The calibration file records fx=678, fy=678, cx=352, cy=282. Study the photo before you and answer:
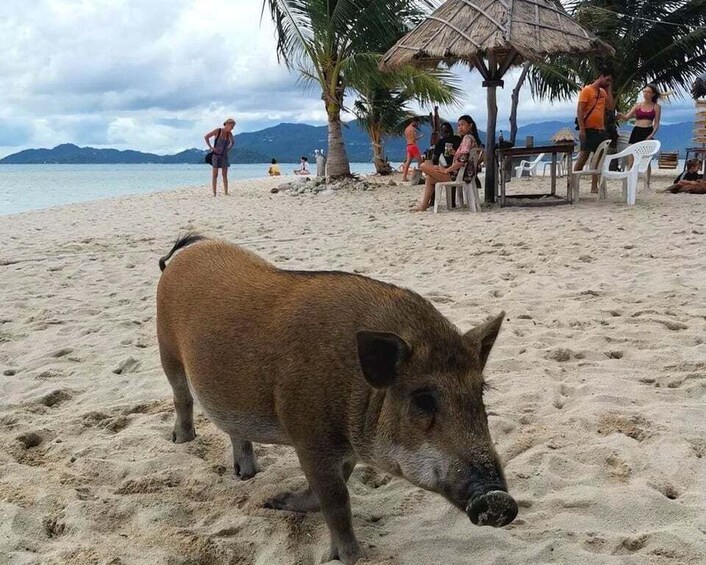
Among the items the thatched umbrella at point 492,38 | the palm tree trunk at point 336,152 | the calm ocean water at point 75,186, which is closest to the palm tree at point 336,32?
the palm tree trunk at point 336,152

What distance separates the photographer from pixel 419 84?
21531 millimetres

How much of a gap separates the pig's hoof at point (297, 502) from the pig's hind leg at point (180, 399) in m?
0.79

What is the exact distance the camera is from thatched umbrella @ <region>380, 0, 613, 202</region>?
489 inches

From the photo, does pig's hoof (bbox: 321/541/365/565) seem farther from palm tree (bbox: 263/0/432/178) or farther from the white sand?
palm tree (bbox: 263/0/432/178)

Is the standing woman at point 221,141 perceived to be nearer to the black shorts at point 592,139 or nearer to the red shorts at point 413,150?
the red shorts at point 413,150

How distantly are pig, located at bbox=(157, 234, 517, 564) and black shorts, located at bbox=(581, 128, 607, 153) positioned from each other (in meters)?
11.5

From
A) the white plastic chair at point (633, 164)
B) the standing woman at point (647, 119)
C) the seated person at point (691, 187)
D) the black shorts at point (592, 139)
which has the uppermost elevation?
the standing woman at point (647, 119)

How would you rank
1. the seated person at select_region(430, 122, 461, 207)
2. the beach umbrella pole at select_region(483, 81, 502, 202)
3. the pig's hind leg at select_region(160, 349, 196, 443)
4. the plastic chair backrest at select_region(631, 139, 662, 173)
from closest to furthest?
the pig's hind leg at select_region(160, 349, 196, 443), the plastic chair backrest at select_region(631, 139, 662, 173), the seated person at select_region(430, 122, 461, 207), the beach umbrella pole at select_region(483, 81, 502, 202)

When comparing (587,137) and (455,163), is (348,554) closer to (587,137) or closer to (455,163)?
(455,163)

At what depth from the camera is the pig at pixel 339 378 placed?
221cm

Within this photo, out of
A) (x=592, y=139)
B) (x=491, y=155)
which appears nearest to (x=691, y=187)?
(x=592, y=139)

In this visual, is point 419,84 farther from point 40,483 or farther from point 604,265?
point 40,483

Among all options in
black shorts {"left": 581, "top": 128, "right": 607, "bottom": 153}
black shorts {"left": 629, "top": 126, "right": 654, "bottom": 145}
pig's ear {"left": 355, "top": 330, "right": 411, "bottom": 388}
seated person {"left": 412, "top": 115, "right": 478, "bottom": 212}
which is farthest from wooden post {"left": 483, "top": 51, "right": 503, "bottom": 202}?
pig's ear {"left": 355, "top": 330, "right": 411, "bottom": 388}

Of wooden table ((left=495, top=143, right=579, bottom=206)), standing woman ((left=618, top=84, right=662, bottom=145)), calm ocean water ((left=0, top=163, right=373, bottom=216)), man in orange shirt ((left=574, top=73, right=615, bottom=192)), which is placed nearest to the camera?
wooden table ((left=495, top=143, right=579, bottom=206))
